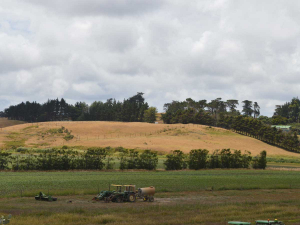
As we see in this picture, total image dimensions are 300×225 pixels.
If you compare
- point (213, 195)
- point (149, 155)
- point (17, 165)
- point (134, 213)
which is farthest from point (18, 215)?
point (149, 155)

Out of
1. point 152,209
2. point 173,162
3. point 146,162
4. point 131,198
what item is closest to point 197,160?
point 173,162

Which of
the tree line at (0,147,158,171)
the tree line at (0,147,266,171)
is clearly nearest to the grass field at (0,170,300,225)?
the tree line at (0,147,158,171)

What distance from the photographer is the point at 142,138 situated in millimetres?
159375

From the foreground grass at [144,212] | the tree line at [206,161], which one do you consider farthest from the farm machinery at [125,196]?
the tree line at [206,161]

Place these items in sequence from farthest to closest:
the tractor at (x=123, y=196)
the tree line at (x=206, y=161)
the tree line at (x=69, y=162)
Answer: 1. the tree line at (x=206, y=161)
2. the tree line at (x=69, y=162)
3. the tractor at (x=123, y=196)

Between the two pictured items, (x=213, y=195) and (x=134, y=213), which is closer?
(x=134, y=213)

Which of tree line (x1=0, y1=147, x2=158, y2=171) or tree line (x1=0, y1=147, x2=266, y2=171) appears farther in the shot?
tree line (x1=0, y1=147, x2=266, y2=171)

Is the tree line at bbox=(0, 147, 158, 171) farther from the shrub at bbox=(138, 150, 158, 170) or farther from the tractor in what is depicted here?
the tractor

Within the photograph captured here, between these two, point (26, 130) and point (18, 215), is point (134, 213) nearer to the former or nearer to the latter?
point (18, 215)

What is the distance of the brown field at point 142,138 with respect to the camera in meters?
145

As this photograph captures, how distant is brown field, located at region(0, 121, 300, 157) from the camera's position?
474 feet

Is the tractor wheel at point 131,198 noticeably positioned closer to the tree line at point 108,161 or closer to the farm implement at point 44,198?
the farm implement at point 44,198

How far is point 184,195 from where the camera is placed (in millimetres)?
39125

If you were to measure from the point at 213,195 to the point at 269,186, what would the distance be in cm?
1318
